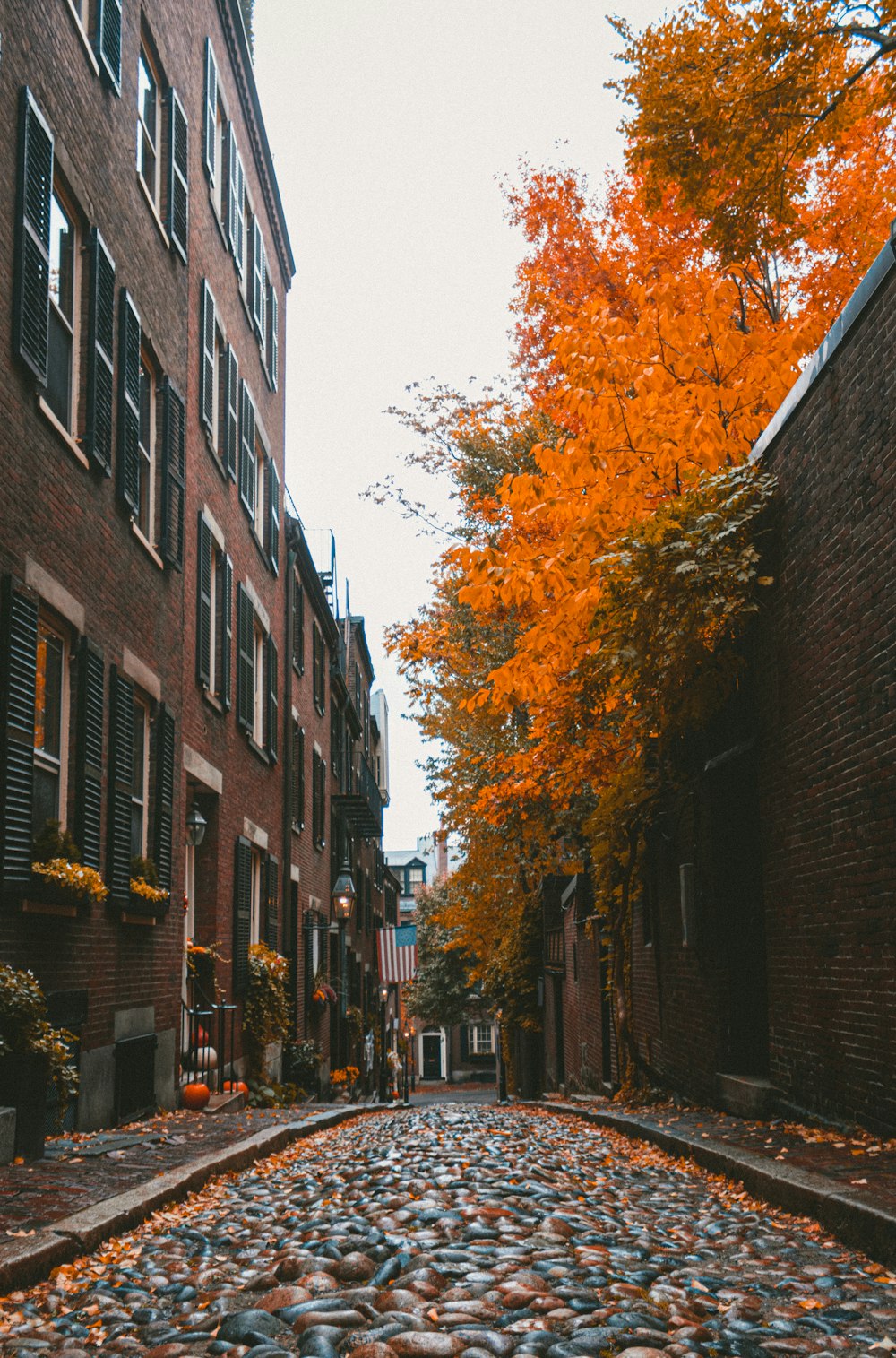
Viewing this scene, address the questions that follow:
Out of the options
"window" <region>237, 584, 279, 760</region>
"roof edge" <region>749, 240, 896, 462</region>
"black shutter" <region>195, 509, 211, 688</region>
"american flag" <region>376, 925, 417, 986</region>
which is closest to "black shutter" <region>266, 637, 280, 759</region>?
"window" <region>237, 584, 279, 760</region>

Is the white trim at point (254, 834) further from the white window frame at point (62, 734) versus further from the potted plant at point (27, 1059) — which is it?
the potted plant at point (27, 1059)

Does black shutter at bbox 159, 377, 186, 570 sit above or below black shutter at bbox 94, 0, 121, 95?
below

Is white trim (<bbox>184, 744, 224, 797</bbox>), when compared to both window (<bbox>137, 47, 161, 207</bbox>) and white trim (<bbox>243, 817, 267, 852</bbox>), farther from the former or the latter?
window (<bbox>137, 47, 161, 207</bbox>)

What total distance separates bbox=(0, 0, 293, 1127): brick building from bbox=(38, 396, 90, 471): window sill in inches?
1.1

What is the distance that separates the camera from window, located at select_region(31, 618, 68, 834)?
883 centimetres

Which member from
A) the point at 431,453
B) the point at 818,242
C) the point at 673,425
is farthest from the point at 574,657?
the point at 431,453

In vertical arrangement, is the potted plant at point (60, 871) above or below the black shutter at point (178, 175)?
below

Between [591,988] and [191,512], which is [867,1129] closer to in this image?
[191,512]

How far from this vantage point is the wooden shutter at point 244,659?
17484 millimetres

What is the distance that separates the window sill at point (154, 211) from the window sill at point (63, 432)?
382 centimetres

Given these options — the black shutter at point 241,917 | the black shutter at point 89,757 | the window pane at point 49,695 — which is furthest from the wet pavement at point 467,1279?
the black shutter at point 241,917

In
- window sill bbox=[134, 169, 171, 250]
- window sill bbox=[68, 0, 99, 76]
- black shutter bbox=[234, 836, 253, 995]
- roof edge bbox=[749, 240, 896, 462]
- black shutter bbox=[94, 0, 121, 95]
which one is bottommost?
black shutter bbox=[234, 836, 253, 995]

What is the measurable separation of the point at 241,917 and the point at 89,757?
24.1 feet

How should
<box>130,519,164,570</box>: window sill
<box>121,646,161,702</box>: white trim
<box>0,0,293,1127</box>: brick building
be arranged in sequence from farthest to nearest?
<box>130,519,164,570</box>: window sill < <box>121,646,161,702</box>: white trim < <box>0,0,293,1127</box>: brick building
